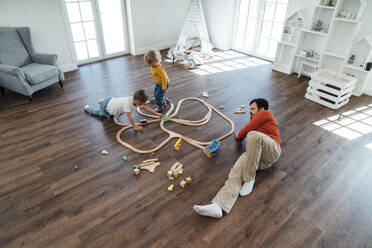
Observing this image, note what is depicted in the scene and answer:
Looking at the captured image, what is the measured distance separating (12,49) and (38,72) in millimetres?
704

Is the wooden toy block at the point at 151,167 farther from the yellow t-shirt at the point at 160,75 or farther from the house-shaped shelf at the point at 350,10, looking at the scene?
the house-shaped shelf at the point at 350,10

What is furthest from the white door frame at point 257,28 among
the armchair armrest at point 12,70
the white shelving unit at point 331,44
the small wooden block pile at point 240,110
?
the armchair armrest at point 12,70

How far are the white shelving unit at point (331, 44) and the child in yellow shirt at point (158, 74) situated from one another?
10.2 ft

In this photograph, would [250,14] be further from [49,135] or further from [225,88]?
[49,135]

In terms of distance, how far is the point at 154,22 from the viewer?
642 centimetres

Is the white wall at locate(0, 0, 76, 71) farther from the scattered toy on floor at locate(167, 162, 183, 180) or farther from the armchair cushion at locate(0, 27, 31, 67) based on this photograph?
the scattered toy on floor at locate(167, 162, 183, 180)

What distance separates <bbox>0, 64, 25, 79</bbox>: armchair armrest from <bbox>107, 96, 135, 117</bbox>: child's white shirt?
1.62 metres

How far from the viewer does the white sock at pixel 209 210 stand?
2.32 meters

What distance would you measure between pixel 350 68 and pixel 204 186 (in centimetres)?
380

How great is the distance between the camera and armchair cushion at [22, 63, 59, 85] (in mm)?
4082

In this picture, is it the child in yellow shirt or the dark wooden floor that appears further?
the child in yellow shirt

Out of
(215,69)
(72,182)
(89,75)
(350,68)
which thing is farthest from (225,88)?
(72,182)

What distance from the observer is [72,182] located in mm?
2734

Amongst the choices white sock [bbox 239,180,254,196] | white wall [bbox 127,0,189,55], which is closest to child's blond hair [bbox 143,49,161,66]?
white sock [bbox 239,180,254,196]
